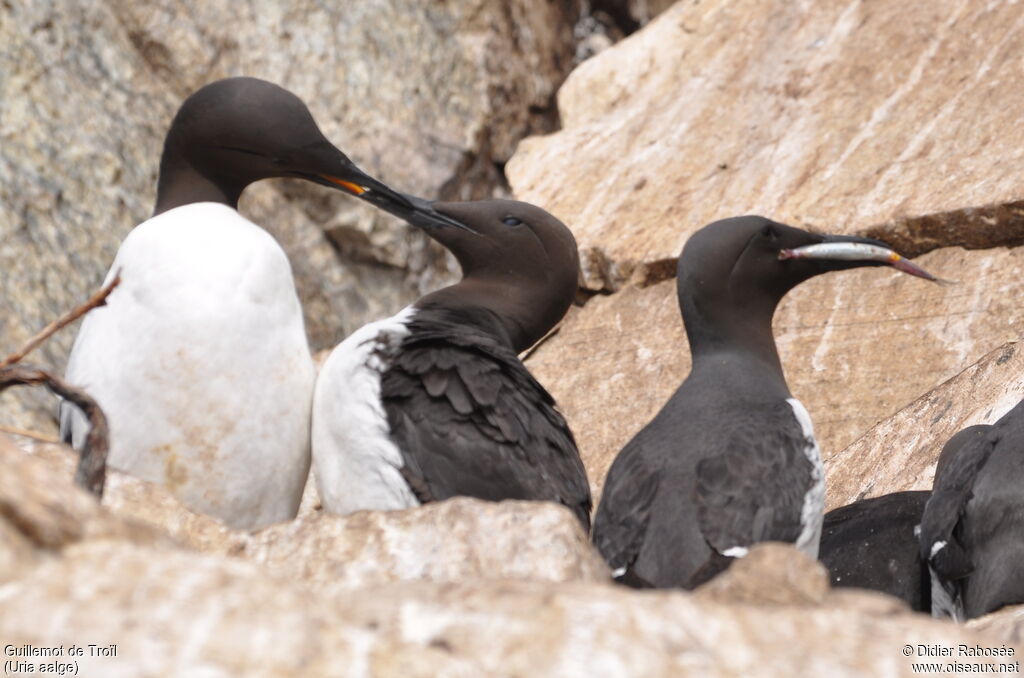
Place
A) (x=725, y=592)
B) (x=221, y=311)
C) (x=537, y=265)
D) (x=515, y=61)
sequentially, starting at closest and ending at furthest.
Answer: (x=725, y=592), (x=221, y=311), (x=537, y=265), (x=515, y=61)

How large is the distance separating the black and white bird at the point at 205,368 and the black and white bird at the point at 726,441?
1031mm

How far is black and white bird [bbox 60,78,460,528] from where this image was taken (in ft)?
15.3

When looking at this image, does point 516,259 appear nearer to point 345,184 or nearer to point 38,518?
point 345,184

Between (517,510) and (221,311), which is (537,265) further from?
(517,510)

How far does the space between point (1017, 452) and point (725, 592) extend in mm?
2516

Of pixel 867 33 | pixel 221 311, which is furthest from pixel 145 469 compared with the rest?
pixel 867 33

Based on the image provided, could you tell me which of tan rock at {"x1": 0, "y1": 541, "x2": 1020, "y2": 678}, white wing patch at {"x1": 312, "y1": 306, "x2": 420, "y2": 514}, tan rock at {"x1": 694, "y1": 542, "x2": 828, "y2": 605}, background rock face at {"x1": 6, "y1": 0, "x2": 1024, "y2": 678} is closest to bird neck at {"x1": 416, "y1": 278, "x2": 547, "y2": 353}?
white wing patch at {"x1": 312, "y1": 306, "x2": 420, "y2": 514}

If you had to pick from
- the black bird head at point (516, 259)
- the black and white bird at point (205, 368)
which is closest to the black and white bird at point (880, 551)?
the black bird head at point (516, 259)

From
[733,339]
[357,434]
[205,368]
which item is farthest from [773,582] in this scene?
[733,339]

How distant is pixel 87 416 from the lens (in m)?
3.02

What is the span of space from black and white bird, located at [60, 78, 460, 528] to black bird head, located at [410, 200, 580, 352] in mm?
1027

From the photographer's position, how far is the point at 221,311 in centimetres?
466

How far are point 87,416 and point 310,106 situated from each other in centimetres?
672

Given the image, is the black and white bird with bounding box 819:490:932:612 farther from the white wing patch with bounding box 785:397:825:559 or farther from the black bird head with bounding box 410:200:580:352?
Result: the black bird head with bounding box 410:200:580:352
